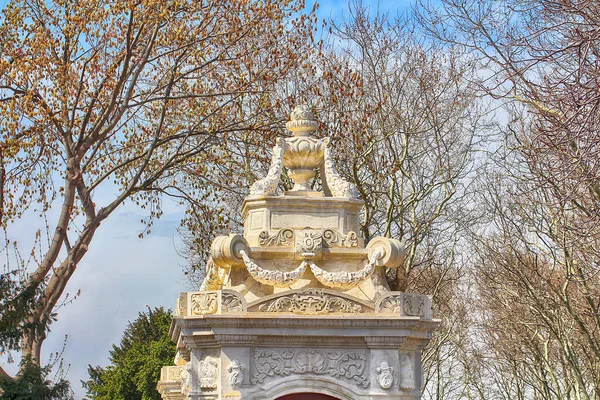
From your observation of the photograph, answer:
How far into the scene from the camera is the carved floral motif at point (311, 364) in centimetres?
1188

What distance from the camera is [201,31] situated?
1944cm

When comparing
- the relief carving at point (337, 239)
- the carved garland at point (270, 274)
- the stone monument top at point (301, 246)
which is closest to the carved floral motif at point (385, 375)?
the stone monument top at point (301, 246)

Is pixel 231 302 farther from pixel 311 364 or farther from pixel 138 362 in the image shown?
pixel 138 362

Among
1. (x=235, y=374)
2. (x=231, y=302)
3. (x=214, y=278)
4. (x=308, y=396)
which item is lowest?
(x=308, y=396)

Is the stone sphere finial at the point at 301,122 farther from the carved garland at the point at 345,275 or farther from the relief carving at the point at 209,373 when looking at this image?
the relief carving at the point at 209,373

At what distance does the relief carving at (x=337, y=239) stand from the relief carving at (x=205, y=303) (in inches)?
56.5

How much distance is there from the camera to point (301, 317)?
11703 mm

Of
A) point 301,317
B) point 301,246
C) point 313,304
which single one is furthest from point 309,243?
point 301,317

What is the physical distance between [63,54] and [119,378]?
18.1 metres

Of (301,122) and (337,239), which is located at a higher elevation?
(301,122)

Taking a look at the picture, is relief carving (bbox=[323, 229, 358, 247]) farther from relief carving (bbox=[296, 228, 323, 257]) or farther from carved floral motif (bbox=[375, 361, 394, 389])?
carved floral motif (bbox=[375, 361, 394, 389])

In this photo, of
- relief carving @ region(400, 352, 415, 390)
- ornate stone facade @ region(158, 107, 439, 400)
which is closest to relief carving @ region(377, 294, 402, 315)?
ornate stone facade @ region(158, 107, 439, 400)

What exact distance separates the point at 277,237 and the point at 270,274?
0.56 m

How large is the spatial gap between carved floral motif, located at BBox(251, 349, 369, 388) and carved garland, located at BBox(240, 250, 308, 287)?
77cm
